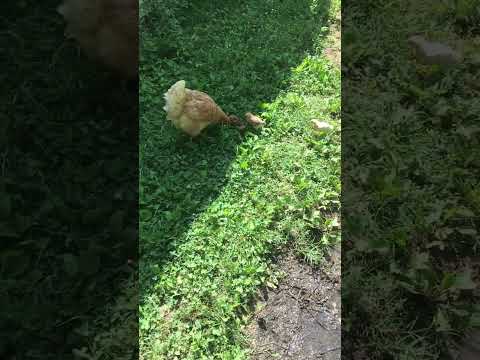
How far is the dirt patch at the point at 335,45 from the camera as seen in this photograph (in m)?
4.32

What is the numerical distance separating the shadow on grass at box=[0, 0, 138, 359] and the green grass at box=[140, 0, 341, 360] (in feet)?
0.54

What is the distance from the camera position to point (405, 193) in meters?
3.12

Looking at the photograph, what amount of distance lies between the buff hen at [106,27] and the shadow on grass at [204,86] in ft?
1.29

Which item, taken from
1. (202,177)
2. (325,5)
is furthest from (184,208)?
(325,5)

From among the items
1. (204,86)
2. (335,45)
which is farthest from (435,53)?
(204,86)

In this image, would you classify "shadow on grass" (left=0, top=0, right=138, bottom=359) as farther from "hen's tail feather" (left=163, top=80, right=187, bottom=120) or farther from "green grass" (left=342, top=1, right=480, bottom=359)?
"green grass" (left=342, top=1, right=480, bottom=359)

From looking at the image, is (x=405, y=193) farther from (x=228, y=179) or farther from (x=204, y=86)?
(x=204, y=86)

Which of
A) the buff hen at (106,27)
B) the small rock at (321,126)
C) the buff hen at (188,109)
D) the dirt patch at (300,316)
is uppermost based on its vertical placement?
the buff hen at (106,27)

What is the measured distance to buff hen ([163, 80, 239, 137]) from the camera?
318cm

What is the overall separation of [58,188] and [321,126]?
1.78 m

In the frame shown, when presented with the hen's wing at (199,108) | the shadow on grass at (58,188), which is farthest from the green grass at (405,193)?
the shadow on grass at (58,188)

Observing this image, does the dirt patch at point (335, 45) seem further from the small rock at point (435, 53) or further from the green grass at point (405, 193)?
the small rock at point (435, 53)

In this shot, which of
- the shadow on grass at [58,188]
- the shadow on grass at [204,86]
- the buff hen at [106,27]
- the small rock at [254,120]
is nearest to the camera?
the shadow on grass at [58,188]

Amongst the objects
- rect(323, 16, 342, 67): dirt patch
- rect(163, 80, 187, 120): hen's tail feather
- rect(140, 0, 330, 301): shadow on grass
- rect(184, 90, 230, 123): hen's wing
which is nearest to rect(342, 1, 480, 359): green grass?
rect(323, 16, 342, 67): dirt patch
